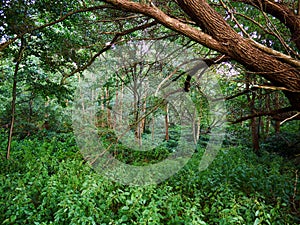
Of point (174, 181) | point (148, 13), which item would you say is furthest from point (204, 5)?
point (174, 181)

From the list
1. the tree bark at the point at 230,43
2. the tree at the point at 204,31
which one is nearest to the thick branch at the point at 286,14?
the tree at the point at 204,31

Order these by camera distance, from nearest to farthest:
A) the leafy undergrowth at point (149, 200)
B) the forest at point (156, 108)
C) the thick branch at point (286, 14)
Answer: the forest at point (156, 108), the leafy undergrowth at point (149, 200), the thick branch at point (286, 14)

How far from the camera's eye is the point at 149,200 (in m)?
2.71

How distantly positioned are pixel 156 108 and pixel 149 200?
3.61ft

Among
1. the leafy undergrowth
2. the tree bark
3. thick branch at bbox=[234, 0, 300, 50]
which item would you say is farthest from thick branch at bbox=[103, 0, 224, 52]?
the leafy undergrowth

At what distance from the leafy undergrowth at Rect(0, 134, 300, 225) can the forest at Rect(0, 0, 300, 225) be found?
0.6 inches

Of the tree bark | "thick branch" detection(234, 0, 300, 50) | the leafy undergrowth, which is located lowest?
the leafy undergrowth

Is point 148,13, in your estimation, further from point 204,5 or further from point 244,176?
point 244,176

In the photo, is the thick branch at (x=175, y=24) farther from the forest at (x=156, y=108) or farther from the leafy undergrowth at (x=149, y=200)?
the leafy undergrowth at (x=149, y=200)

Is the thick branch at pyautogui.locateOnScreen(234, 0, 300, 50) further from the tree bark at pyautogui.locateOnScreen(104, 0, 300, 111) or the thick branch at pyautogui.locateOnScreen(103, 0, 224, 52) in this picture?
the thick branch at pyautogui.locateOnScreen(103, 0, 224, 52)

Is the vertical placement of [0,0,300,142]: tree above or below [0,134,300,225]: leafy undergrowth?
above

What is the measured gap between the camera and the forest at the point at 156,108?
6.56ft

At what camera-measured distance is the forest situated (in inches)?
78.7

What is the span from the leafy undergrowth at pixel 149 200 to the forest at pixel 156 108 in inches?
0.6
